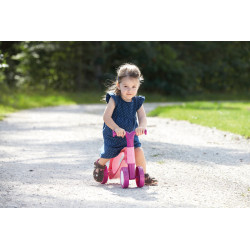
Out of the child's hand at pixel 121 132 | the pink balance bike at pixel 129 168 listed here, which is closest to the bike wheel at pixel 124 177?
the pink balance bike at pixel 129 168

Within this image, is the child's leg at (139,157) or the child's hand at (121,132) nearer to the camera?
the child's hand at (121,132)

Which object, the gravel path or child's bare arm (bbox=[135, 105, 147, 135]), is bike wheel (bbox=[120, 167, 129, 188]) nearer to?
the gravel path

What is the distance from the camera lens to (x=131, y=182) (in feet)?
17.0

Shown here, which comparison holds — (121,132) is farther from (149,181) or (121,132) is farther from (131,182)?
(131,182)

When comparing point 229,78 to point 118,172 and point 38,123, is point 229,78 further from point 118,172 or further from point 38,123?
point 118,172

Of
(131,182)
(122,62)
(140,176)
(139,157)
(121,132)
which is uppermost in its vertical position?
(122,62)

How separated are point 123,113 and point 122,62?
783 inches

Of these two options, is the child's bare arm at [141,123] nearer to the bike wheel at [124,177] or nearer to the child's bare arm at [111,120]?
the child's bare arm at [111,120]

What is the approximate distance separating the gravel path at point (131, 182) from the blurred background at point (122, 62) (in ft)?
40.1

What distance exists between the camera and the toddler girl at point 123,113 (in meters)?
4.82

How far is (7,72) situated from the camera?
21.8m

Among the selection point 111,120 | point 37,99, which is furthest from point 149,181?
point 37,99

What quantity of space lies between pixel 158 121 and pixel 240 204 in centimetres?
745

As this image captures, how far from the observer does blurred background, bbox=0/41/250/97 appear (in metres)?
22.5
